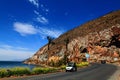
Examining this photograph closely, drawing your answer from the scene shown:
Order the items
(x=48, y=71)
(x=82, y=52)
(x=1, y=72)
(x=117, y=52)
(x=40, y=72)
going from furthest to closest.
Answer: (x=82, y=52) < (x=117, y=52) < (x=48, y=71) < (x=40, y=72) < (x=1, y=72)

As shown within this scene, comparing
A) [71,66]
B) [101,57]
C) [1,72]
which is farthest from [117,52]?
[1,72]

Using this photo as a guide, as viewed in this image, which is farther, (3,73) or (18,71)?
(18,71)

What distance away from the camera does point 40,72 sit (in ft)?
126

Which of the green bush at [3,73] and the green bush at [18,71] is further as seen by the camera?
the green bush at [18,71]

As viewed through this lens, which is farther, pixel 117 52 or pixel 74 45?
pixel 74 45

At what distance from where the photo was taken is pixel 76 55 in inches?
4847

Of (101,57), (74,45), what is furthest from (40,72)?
(74,45)

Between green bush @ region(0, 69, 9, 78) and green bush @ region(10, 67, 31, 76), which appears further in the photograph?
green bush @ region(10, 67, 31, 76)

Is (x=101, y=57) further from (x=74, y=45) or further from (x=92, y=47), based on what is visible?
(x=74, y=45)

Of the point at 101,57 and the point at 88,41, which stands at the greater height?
the point at 88,41

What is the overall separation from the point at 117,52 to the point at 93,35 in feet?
64.5

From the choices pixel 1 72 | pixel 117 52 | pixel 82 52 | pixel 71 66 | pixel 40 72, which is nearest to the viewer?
pixel 1 72

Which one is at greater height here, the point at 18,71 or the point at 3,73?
the point at 18,71

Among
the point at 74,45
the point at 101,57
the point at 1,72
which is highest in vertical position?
the point at 74,45
